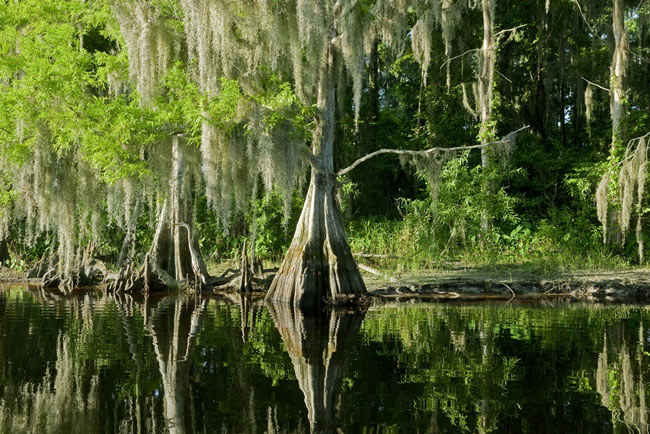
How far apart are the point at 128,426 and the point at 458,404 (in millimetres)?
2517

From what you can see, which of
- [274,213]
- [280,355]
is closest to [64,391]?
[280,355]

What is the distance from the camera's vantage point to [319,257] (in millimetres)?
11938

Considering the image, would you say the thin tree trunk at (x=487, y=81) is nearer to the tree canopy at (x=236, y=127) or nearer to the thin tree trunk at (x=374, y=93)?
the tree canopy at (x=236, y=127)

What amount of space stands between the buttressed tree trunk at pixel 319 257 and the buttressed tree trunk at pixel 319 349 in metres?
0.40

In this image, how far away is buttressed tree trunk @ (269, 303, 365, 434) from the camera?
527 centimetres

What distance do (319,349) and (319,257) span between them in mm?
4391

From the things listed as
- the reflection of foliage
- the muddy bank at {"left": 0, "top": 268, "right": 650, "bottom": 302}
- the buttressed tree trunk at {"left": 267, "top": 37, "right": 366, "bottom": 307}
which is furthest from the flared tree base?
the reflection of foliage

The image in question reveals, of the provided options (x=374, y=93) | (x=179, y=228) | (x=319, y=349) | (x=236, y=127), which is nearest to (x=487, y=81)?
(x=374, y=93)

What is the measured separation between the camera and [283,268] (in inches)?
487

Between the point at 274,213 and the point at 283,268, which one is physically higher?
the point at 274,213

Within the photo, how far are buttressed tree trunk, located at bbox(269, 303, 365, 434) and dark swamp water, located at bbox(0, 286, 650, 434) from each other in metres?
0.02

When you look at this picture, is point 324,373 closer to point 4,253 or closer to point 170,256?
point 170,256

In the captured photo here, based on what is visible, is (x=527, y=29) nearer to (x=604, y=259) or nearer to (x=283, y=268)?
(x=604, y=259)

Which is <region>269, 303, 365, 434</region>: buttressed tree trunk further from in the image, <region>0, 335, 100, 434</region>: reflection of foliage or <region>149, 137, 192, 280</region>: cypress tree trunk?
<region>149, 137, 192, 280</region>: cypress tree trunk
